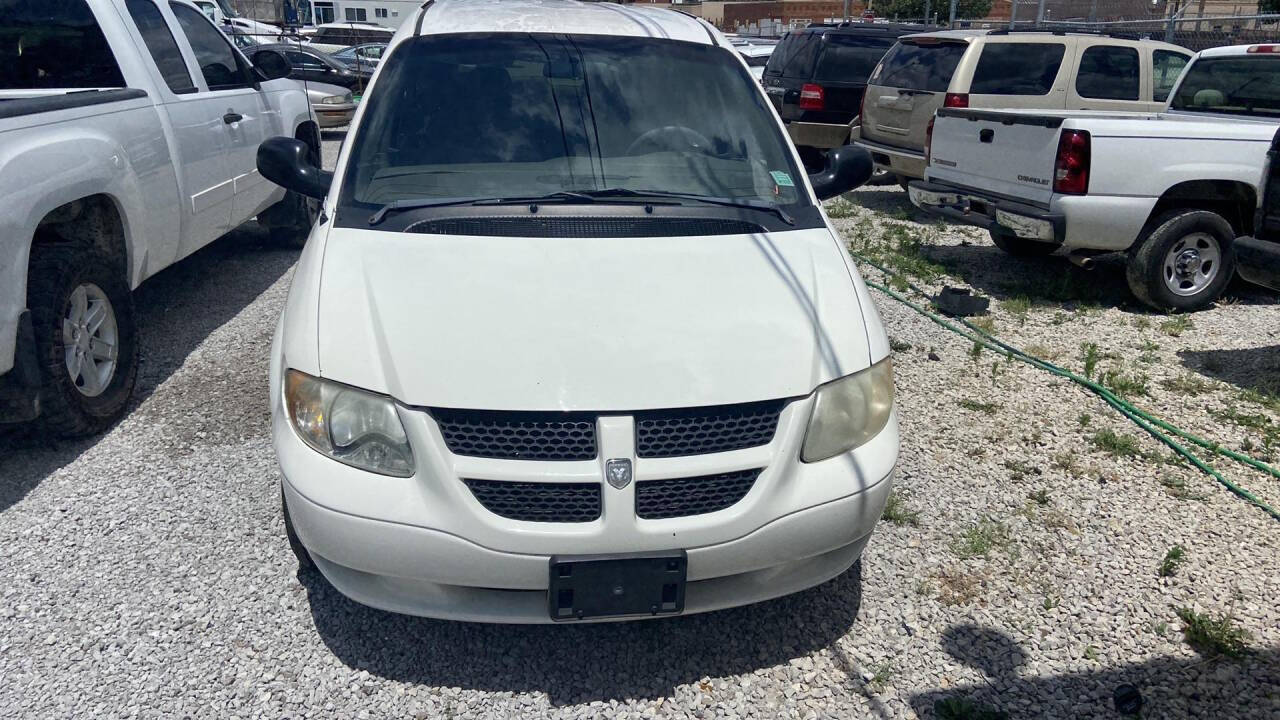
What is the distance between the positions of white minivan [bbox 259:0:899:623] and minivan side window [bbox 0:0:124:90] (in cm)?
266

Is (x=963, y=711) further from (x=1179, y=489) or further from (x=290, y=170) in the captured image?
(x=290, y=170)

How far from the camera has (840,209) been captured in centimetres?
1062

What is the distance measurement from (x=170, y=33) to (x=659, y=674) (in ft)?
16.2

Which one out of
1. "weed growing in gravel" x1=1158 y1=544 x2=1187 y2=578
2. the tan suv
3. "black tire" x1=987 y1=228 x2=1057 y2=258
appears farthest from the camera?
the tan suv

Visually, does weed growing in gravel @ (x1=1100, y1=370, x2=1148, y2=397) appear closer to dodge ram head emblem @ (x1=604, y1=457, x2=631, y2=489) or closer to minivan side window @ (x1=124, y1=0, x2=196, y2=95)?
dodge ram head emblem @ (x1=604, y1=457, x2=631, y2=489)

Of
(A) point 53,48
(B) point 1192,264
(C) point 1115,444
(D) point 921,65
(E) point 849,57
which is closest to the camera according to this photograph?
(C) point 1115,444

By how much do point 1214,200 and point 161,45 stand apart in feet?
22.8

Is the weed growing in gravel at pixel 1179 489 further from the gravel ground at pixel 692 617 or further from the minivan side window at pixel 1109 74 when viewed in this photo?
the minivan side window at pixel 1109 74

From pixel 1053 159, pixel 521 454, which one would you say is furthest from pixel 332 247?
pixel 1053 159

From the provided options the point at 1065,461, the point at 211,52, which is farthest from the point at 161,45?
the point at 1065,461

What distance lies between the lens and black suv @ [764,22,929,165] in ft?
37.5

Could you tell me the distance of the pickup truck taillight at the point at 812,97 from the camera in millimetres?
11375

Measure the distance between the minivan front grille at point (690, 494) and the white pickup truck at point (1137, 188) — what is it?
470 centimetres

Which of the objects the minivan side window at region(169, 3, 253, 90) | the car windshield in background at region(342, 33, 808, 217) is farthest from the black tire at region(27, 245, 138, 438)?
the minivan side window at region(169, 3, 253, 90)
